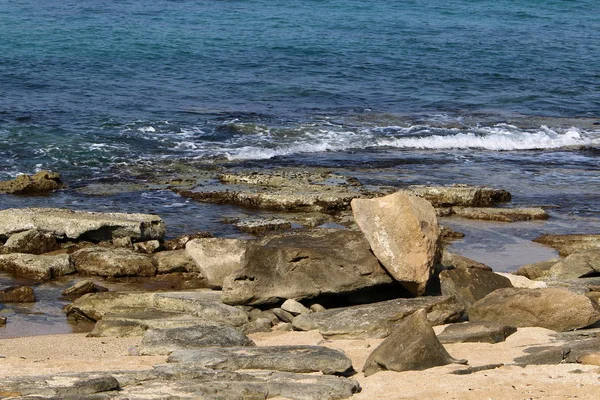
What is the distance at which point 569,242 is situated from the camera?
13695mm

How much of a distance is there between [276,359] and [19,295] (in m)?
4.21

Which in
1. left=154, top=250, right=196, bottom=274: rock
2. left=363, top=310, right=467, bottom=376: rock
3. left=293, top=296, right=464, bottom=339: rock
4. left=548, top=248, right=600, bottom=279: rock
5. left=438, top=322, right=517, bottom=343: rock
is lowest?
left=154, top=250, right=196, bottom=274: rock

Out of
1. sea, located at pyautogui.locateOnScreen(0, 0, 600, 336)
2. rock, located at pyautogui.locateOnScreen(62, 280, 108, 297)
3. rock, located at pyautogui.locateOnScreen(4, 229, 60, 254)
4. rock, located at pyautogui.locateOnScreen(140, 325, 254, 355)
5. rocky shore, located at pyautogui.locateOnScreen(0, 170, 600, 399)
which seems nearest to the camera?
rocky shore, located at pyautogui.locateOnScreen(0, 170, 600, 399)

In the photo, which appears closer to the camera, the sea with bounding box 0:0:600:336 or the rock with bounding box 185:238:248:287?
the rock with bounding box 185:238:248:287

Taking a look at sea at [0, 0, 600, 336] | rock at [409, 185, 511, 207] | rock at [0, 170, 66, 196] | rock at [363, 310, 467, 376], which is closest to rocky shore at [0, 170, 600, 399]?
rock at [363, 310, 467, 376]

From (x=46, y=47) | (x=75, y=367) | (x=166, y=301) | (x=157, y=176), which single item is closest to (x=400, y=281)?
(x=166, y=301)

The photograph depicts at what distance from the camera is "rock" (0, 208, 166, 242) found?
13.1 metres

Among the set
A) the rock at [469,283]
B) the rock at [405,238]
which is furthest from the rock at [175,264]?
the rock at [469,283]

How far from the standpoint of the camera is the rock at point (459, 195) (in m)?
15.9

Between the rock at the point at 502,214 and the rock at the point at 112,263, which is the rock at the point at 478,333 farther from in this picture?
the rock at the point at 502,214

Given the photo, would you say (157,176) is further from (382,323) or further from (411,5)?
(411,5)

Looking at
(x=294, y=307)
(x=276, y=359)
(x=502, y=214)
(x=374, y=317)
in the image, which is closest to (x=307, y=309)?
(x=294, y=307)

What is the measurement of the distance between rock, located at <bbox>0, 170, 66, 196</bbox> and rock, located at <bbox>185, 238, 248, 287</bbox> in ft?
18.7

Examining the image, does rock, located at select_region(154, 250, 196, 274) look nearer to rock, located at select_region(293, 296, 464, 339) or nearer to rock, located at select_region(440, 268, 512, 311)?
rock, located at select_region(293, 296, 464, 339)
